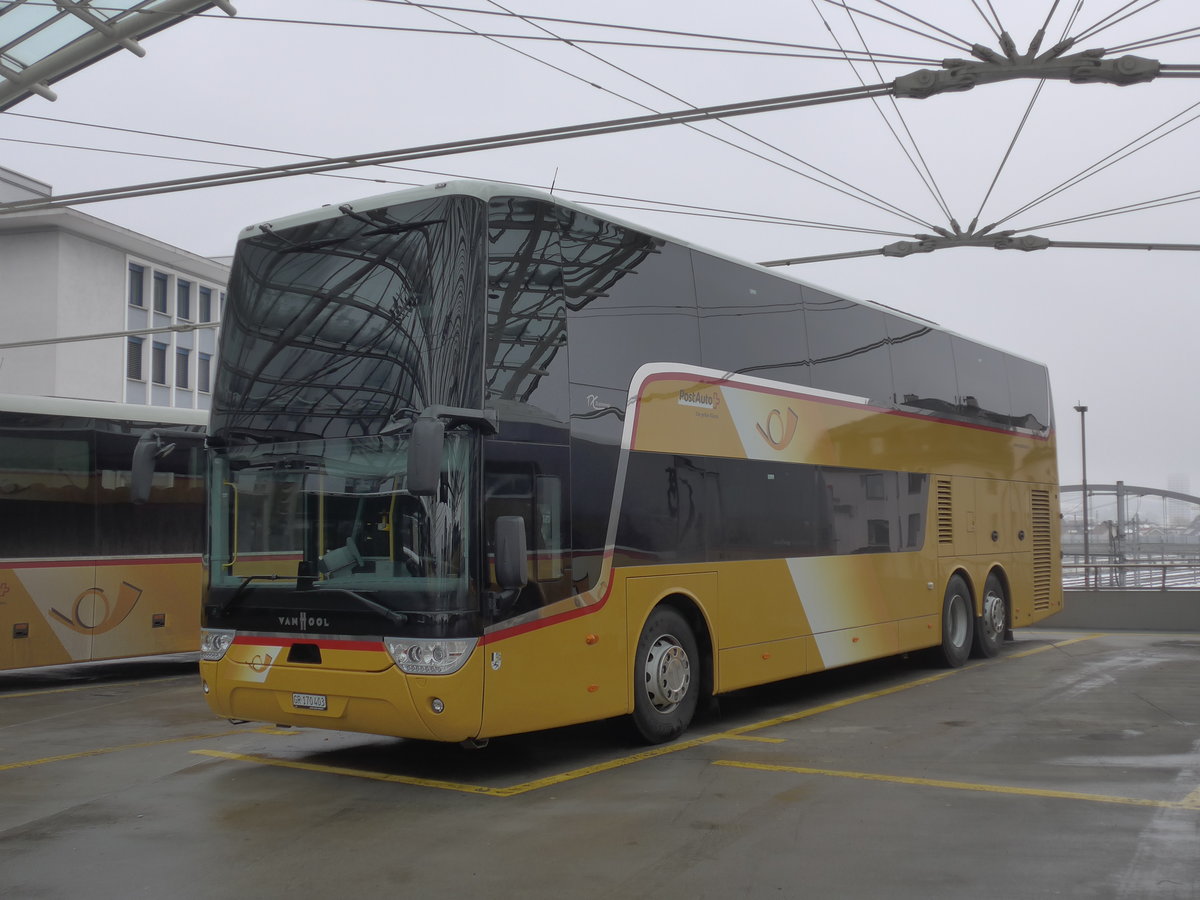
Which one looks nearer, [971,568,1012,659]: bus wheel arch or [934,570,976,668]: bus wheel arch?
[934,570,976,668]: bus wheel arch

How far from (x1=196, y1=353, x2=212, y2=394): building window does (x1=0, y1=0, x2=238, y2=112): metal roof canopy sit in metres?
43.8

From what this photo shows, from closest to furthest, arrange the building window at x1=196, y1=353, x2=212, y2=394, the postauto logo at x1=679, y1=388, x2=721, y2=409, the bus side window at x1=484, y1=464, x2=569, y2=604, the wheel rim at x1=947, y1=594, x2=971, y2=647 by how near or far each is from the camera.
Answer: the bus side window at x1=484, y1=464, x2=569, y2=604
the postauto logo at x1=679, y1=388, x2=721, y2=409
the wheel rim at x1=947, y1=594, x2=971, y2=647
the building window at x1=196, y1=353, x2=212, y2=394

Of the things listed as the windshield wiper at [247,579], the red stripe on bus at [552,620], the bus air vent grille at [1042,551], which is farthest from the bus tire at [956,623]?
the windshield wiper at [247,579]

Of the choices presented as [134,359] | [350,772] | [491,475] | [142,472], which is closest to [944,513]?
[491,475]

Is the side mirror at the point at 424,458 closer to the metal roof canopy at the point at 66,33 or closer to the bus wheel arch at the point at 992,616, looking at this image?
the metal roof canopy at the point at 66,33

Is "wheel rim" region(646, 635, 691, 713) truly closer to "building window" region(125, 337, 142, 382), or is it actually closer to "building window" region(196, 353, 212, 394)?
"building window" region(125, 337, 142, 382)

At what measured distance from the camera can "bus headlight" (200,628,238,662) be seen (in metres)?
9.06

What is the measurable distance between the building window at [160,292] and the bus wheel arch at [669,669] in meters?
49.1

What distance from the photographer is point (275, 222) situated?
955 cm

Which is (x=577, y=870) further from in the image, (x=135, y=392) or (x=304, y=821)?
(x=135, y=392)

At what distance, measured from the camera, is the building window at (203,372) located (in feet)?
193

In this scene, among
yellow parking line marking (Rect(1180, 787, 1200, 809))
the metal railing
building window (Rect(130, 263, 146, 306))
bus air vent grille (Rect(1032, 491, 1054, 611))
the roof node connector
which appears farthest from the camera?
building window (Rect(130, 263, 146, 306))

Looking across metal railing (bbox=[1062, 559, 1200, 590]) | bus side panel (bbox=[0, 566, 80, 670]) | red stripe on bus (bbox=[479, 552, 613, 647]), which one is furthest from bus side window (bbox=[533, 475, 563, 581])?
metal railing (bbox=[1062, 559, 1200, 590])

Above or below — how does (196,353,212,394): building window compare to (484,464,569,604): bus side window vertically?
above
